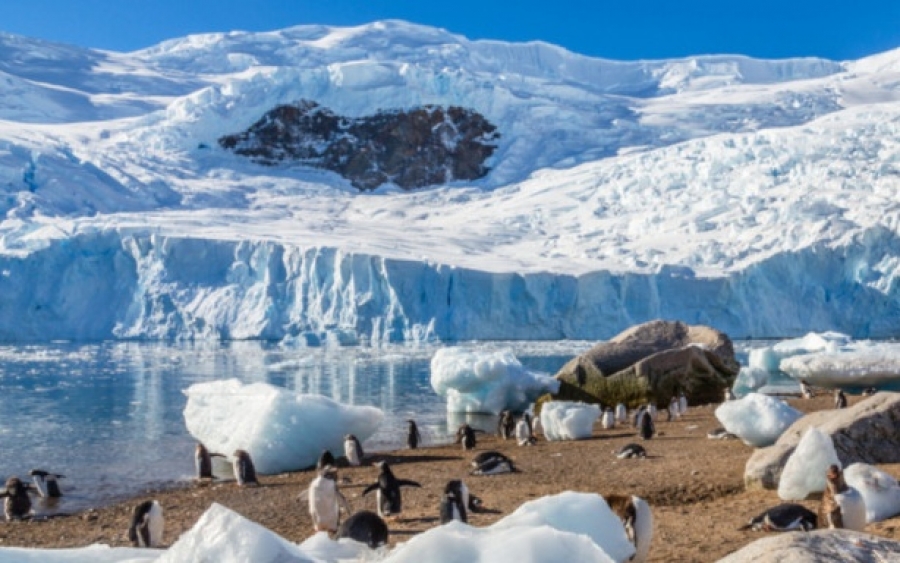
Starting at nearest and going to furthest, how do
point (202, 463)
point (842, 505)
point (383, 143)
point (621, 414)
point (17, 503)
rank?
point (842, 505), point (17, 503), point (202, 463), point (621, 414), point (383, 143)

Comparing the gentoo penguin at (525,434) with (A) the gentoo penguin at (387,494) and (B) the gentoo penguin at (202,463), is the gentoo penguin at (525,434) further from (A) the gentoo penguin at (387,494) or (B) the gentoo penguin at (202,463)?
(A) the gentoo penguin at (387,494)

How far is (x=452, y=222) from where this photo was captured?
161 feet

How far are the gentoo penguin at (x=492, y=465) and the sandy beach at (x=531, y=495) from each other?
0.58ft

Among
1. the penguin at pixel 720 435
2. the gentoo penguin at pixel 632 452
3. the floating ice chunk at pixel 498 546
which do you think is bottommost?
the gentoo penguin at pixel 632 452

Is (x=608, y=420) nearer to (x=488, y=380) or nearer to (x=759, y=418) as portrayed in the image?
(x=488, y=380)

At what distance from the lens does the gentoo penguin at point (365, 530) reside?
5.20 meters

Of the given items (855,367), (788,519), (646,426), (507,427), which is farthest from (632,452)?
(855,367)

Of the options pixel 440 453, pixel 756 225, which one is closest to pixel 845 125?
pixel 756 225

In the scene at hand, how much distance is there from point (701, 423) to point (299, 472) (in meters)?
6.45

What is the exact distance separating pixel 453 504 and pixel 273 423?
6.59 metres

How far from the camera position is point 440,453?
42.5 ft

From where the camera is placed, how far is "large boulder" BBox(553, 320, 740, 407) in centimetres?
1828

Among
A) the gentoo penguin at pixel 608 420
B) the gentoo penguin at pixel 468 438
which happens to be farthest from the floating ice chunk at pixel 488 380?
the gentoo penguin at pixel 468 438

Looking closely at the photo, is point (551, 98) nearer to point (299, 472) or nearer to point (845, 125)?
point (845, 125)
